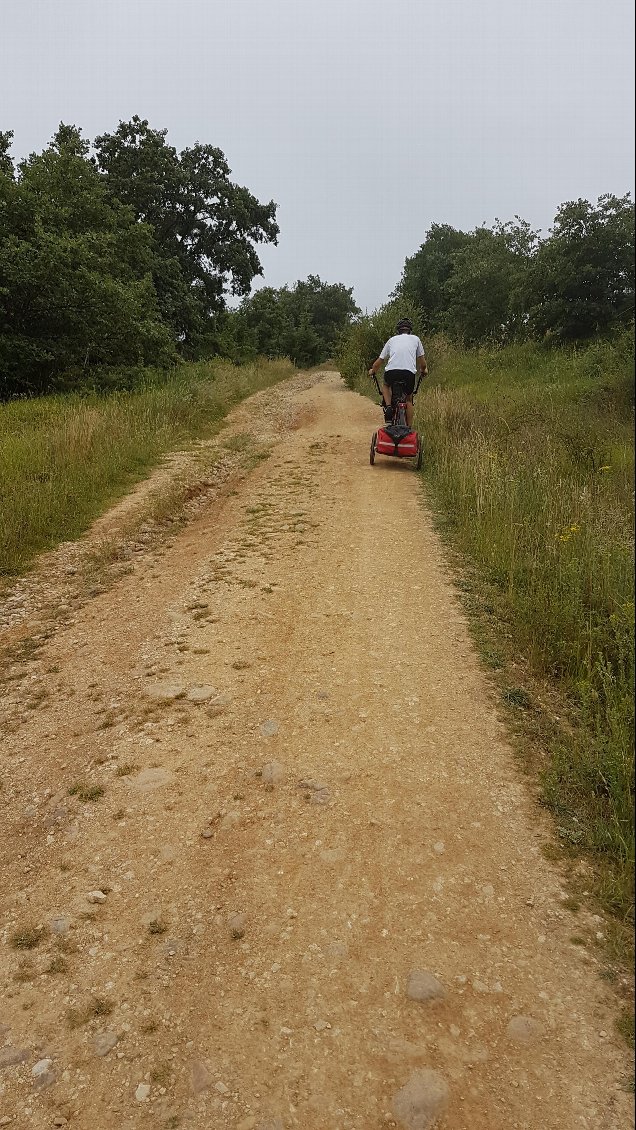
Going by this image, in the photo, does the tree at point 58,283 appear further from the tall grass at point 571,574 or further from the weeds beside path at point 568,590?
the weeds beside path at point 568,590

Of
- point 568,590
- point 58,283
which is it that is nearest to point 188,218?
point 58,283

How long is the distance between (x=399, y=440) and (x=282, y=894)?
7537 mm

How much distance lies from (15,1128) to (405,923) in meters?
1.33

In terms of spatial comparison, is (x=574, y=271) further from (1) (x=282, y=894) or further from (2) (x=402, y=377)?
(1) (x=282, y=894)

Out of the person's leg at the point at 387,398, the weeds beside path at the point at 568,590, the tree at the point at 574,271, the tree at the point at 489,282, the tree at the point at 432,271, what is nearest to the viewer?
the weeds beside path at the point at 568,590

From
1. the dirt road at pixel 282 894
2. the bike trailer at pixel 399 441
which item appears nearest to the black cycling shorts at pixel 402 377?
the bike trailer at pixel 399 441

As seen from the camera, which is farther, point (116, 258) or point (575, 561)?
point (116, 258)

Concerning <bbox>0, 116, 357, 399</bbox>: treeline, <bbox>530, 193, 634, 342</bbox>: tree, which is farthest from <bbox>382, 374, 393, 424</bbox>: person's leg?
<bbox>0, 116, 357, 399</bbox>: treeline

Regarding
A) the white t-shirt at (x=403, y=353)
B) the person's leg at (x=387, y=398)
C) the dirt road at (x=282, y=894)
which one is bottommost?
the dirt road at (x=282, y=894)

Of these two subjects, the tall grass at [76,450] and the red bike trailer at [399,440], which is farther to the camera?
the red bike trailer at [399,440]

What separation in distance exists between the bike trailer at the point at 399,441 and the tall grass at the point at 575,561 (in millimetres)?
779

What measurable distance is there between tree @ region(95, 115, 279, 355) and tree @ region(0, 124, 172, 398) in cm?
765

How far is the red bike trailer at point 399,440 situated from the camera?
9.08m

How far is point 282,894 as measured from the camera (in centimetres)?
238
